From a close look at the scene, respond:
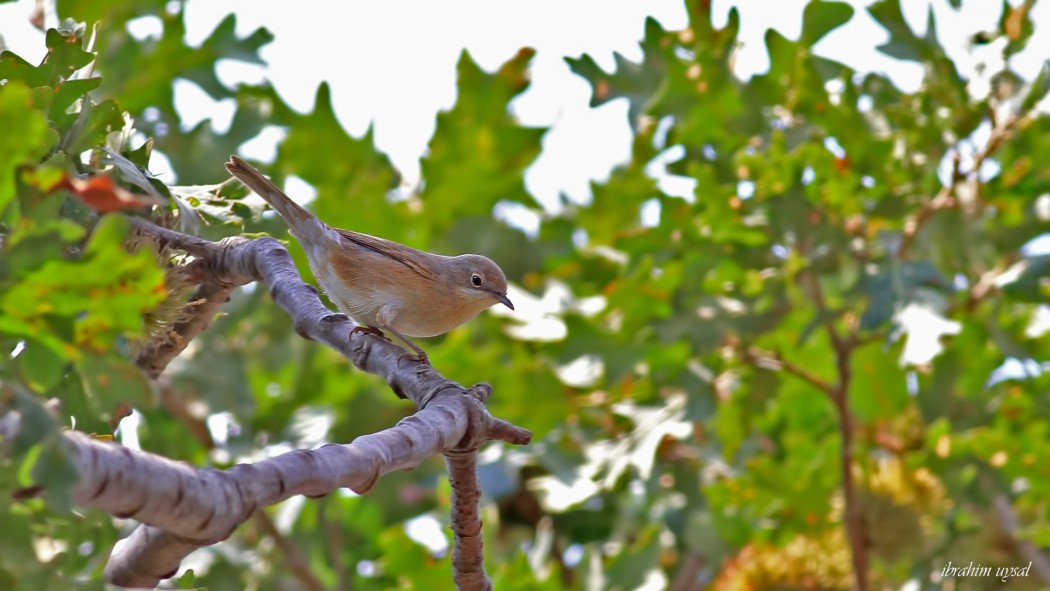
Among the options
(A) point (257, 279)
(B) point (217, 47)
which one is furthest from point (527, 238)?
(A) point (257, 279)

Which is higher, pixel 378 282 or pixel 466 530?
pixel 378 282

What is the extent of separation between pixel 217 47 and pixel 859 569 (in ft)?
12.5

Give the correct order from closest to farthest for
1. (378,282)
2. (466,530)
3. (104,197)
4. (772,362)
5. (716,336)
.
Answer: (104,197) → (466,530) → (378,282) → (716,336) → (772,362)

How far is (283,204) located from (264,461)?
250 centimetres

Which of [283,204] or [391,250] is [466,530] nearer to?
[283,204]

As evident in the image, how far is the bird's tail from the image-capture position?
375 centimetres

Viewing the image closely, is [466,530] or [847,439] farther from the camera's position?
[847,439]

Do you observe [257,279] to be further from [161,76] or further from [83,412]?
[161,76]

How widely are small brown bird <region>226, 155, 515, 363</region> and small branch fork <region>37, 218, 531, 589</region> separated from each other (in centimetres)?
109

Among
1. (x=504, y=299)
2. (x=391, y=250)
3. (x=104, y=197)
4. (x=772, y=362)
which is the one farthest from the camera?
(x=772, y=362)

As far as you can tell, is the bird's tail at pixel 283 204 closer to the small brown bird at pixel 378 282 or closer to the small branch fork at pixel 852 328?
the small brown bird at pixel 378 282

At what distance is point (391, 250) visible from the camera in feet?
14.8
